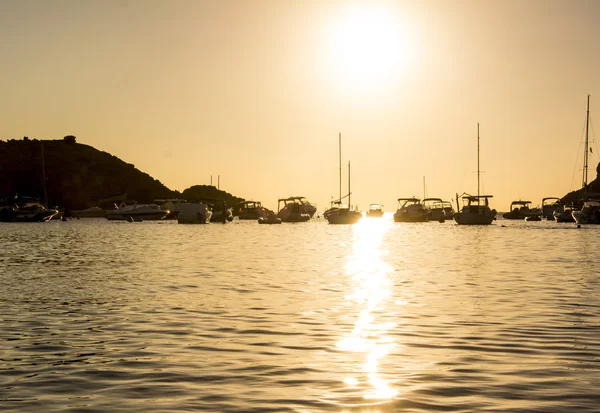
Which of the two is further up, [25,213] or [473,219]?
[25,213]

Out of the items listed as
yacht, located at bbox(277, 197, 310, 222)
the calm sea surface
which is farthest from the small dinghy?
the calm sea surface

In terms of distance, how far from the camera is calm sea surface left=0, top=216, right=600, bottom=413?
1038 centimetres

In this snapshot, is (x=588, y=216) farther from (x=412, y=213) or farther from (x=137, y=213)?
(x=137, y=213)

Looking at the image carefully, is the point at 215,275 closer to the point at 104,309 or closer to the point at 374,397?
the point at 104,309

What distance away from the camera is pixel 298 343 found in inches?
590

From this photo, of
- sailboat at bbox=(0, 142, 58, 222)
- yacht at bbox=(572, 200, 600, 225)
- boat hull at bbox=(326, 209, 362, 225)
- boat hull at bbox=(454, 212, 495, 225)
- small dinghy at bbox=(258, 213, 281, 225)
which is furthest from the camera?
sailboat at bbox=(0, 142, 58, 222)

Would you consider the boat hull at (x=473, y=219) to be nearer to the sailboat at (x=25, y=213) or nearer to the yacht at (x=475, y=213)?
the yacht at (x=475, y=213)

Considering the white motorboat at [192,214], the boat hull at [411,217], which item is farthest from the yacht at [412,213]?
the white motorboat at [192,214]

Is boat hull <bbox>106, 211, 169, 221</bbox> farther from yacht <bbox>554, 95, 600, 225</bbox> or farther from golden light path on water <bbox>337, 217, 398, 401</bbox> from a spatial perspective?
golden light path on water <bbox>337, 217, 398, 401</bbox>

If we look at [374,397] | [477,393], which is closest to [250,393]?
[374,397]

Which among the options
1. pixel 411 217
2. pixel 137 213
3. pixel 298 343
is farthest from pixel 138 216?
pixel 298 343

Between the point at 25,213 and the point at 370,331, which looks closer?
the point at 370,331

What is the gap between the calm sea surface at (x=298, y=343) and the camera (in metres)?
10.4

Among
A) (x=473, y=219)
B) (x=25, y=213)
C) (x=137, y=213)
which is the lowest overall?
(x=473, y=219)
